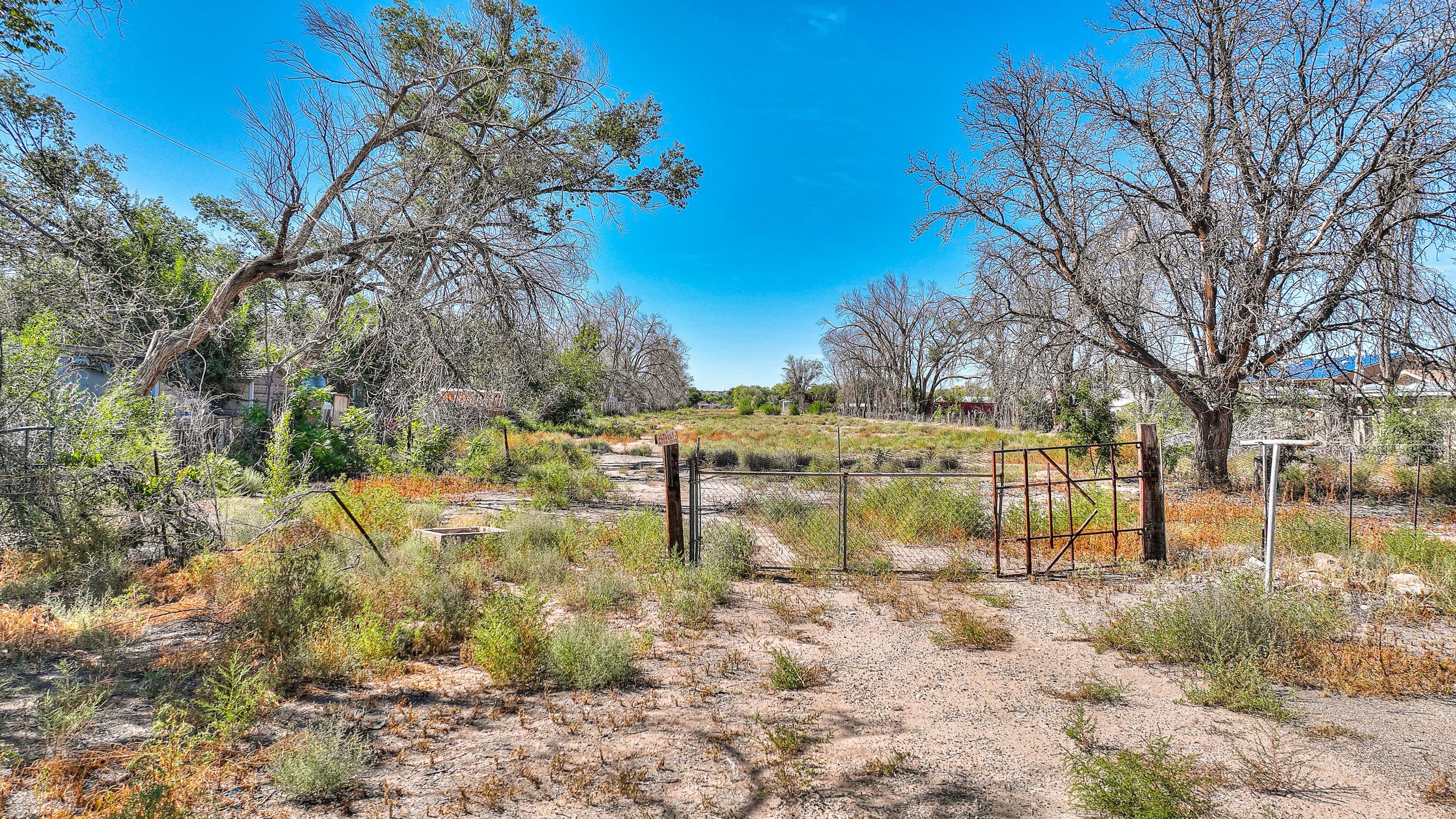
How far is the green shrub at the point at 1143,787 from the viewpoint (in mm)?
3080

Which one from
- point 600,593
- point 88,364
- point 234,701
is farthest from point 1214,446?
point 88,364

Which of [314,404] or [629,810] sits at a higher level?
[314,404]

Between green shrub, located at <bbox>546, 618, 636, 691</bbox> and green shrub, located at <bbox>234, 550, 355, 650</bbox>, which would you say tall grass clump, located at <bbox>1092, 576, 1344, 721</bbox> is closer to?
green shrub, located at <bbox>546, 618, 636, 691</bbox>

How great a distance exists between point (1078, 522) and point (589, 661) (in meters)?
9.10

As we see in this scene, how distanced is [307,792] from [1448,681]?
7742 mm

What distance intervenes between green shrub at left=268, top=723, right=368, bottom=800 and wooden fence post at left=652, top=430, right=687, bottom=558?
4537 mm

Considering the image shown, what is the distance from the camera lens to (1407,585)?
704 centimetres

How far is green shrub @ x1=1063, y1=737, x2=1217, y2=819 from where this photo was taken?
3.08m

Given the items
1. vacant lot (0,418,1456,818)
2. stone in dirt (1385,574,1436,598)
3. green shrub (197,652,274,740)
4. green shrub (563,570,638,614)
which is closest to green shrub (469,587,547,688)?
vacant lot (0,418,1456,818)

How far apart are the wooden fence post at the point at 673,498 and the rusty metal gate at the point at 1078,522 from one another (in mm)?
3803

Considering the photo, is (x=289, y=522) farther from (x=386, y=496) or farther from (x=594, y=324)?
(x=594, y=324)

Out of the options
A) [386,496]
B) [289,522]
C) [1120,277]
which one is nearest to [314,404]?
[386,496]

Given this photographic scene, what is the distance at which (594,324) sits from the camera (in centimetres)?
1184

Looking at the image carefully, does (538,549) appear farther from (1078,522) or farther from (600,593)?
(1078,522)
